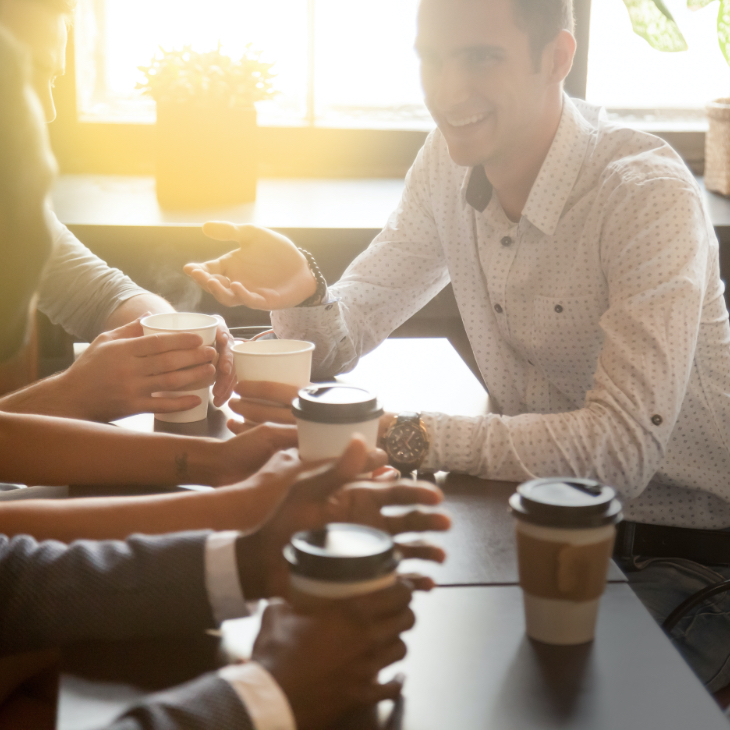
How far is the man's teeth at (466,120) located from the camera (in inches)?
61.6

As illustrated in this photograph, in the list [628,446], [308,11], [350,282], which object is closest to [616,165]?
[628,446]

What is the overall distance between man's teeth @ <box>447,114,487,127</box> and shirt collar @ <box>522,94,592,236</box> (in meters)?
0.14

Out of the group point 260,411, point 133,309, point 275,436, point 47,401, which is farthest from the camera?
point 133,309

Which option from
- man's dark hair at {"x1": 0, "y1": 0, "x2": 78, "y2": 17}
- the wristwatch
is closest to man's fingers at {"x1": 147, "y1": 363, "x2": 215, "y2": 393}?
the wristwatch

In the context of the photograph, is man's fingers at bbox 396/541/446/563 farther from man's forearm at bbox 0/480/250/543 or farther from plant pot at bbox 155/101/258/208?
plant pot at bbox 155/101/258/208

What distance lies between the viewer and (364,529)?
0.66 m

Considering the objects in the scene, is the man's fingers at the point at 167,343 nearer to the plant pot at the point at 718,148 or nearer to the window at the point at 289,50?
the window at the point at 289,50

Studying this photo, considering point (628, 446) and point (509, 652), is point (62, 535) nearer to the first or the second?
point (509, 652)

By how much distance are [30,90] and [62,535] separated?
587 millimetres

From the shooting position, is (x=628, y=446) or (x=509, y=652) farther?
(x=628, y=446)

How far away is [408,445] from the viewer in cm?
115

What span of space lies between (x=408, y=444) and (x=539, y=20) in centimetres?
83

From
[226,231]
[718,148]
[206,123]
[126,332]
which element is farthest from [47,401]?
[718,148]

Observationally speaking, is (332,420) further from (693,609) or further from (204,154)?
(204,154)
